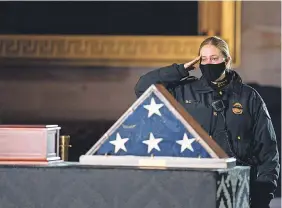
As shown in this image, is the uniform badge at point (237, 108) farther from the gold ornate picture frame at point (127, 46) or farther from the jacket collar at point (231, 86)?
the gold ornate picture frame at point (127, 46)

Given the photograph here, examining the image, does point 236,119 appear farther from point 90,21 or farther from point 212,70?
point 90,21

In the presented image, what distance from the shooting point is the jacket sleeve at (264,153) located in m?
2.49

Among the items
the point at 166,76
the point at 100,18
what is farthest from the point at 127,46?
the point at 166,76

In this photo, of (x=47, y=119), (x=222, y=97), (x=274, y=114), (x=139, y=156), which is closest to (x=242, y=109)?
(x=222, y=97)

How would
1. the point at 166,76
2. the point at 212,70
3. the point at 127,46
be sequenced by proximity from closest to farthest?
the point at 212,70, the point at 166,76, the point at 127,46

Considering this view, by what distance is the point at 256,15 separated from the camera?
4.98 meters

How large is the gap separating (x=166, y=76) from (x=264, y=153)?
0.42 meters

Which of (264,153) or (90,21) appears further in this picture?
(90,21)

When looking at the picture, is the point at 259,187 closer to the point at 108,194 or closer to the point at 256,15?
the point at 108,194

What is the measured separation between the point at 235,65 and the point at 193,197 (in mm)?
3032

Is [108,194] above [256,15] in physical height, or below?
below

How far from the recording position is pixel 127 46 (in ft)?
16.4

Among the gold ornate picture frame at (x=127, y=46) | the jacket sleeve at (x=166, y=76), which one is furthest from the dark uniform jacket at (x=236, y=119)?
the gold ornate picture frame at (x=127, y=46)

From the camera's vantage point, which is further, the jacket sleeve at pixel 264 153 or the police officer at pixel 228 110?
the police officer at pixel 228 110
